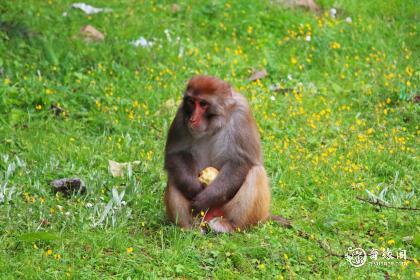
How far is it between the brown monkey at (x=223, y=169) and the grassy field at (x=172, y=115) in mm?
213

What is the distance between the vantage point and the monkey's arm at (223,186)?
733 centimetres

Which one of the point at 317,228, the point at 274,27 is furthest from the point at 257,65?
the point at 317,228

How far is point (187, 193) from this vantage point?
24.4 feet

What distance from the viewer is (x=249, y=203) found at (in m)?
7.34

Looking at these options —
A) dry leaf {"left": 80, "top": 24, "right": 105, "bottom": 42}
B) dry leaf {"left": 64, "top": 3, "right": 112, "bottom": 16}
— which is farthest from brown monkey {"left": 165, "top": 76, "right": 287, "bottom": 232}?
dry leaf {"left": 64, "top": 3, "right": 112, "bottom": 16}

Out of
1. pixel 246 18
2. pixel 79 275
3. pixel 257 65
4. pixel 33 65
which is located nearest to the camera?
pixel 79 275

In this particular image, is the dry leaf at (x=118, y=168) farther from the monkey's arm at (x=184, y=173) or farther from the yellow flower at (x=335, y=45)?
the yellow flower at (x=335, y=45)

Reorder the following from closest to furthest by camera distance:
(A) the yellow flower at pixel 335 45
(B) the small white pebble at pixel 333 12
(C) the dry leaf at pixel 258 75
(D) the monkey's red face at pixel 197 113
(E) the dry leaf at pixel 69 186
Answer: (D) the monkey's red face at pixel 197 113 < (E) the dry leaf at pixel 69 186 < (C) the dry leaf at pixel 258 75 < (A) the yellow flower at pixel 335 45 < (B) the small white pebble at pixel 333 12

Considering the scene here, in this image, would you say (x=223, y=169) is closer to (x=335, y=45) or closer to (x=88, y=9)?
(x=335, y=45)

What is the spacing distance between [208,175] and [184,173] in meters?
0.22

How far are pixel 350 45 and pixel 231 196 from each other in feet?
18.7

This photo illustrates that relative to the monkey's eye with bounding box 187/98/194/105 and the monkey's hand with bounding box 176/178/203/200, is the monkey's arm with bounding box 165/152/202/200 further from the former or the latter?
the monkey's eye with bounding box 187/98/194/105

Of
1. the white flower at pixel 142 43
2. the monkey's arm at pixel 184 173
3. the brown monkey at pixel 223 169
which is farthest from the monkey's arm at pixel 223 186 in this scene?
the white flower at pixel 142 43

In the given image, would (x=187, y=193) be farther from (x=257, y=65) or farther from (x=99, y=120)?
(x=257, y=65)
